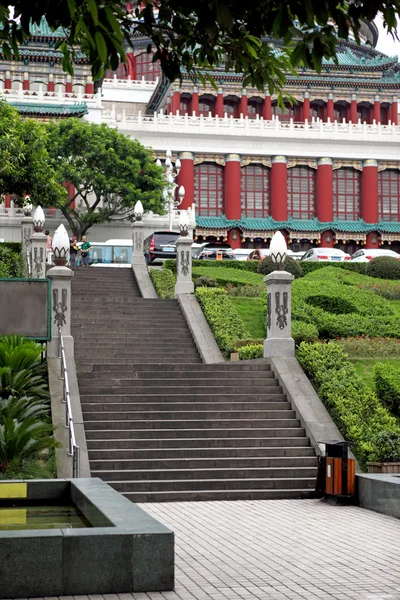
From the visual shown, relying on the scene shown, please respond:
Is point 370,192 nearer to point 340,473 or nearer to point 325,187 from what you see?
point 325,187

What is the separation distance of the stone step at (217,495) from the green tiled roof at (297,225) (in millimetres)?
47759

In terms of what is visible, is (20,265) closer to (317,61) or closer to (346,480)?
(346,480)

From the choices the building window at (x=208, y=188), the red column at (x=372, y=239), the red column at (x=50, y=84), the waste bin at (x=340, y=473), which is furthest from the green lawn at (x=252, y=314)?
the red column at (x=50, y=84)

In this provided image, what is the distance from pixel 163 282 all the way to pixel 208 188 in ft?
114

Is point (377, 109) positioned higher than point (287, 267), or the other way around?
point (377, 109)

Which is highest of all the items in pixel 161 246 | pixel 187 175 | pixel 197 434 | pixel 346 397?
pixel 187 175

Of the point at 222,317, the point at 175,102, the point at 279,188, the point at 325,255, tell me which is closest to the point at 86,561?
the point at 222,317

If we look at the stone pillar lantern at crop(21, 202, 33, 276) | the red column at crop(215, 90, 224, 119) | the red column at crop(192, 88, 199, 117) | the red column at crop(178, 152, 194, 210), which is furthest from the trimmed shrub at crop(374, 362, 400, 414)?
the red column at crop(215, 90, 224, 119)

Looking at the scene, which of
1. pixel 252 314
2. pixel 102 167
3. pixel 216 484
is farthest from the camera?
pixel 102 167

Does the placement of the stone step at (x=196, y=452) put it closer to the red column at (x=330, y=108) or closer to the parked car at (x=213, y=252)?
the parked car at (x=213, y=252)

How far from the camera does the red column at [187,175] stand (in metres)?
64.0

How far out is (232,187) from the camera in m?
65.3

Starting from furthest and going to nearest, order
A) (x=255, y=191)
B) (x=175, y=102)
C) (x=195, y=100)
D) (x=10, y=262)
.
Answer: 1. (x=195, y=100)
2. (x=175, y=102)
3. (x=255, y=191)
4. (x=10, y=262)

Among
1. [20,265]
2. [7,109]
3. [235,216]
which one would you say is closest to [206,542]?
[20,265]
